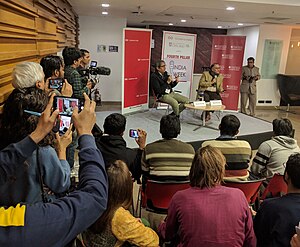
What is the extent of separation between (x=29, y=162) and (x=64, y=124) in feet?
0.86

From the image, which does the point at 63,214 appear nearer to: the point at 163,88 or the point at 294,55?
the point at 163,88

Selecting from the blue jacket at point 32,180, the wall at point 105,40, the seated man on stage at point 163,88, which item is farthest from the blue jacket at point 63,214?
the wall at point 105,40

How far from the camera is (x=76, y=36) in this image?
7234 mm

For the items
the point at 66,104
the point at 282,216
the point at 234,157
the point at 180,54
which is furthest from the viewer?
the point at 180,54

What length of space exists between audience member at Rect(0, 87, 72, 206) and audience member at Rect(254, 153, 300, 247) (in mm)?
1044

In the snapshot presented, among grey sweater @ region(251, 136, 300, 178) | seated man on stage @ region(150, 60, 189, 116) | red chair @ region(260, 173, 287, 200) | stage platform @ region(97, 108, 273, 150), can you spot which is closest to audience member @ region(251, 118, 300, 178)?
grey sweater @ region(251, 136, 300, 178)

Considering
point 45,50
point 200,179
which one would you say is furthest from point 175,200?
point 45,50

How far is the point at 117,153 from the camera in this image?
218cm

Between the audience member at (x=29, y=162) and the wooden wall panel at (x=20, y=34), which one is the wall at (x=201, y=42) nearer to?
the wooden wall panel at (x=20, y=34)

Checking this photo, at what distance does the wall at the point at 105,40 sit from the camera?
7527 millimetres

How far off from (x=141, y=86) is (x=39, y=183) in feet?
17.6

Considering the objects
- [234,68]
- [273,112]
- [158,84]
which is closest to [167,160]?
[158,84]

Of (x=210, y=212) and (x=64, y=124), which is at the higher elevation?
(x=64, y=124)

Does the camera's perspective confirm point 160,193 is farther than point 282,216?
Yes
